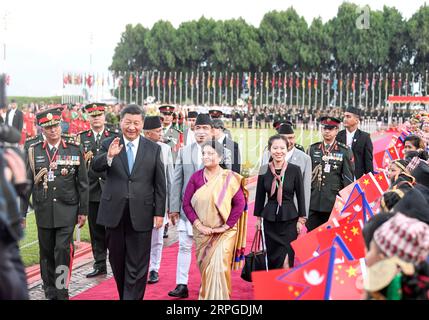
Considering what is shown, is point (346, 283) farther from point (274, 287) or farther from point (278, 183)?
point (278, 183)

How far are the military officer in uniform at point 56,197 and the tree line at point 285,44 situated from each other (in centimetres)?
6337

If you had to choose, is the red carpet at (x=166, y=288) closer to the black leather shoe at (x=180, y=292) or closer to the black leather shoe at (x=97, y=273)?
the black leather shoe at (x=180, y=292)

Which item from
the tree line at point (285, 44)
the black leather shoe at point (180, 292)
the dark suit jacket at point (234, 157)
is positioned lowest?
the black leather shoe at point (180, 292)

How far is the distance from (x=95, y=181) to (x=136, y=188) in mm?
2076

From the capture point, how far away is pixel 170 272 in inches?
325

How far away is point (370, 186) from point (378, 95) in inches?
2417

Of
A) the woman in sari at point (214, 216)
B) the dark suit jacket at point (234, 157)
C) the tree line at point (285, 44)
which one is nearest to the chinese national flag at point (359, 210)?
the woman in sari at point (214, 216)

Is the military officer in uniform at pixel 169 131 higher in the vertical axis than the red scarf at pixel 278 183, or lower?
higher

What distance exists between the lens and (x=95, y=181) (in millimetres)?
8281

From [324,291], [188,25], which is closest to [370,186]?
[324,291]

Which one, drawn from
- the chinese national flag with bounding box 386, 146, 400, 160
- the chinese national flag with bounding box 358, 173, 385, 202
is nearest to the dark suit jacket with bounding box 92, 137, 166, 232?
the chinese national flag with bounding box 358, 173, 385, 202

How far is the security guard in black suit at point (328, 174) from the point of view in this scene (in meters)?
8.55

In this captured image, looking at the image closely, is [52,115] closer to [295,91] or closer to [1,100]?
[1,100]

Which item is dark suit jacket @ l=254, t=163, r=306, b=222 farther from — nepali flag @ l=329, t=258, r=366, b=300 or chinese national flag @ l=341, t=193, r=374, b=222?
nepali flag @ l=329, t=258, r=366, b=300
